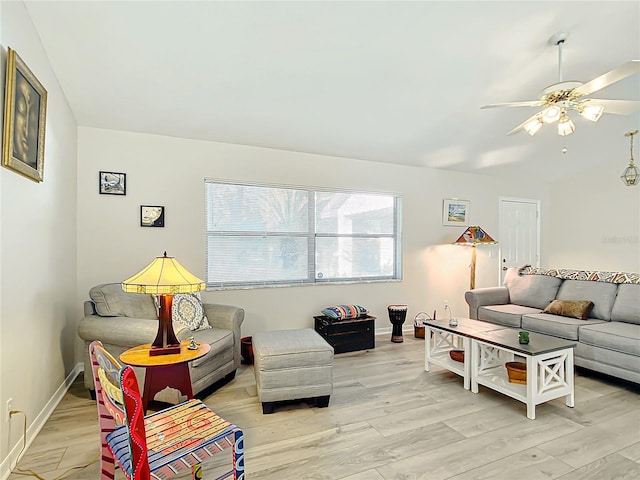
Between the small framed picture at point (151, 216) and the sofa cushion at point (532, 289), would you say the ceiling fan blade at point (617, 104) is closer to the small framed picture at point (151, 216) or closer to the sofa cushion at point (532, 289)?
the sofa cushion at point (532, 289)

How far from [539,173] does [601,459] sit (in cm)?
490

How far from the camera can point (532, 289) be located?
4.49 m

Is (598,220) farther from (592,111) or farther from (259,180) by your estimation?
(259,180)

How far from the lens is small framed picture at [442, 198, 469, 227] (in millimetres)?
5371

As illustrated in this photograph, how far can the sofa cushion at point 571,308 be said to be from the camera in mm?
3695

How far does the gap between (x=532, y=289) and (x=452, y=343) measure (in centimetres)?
169

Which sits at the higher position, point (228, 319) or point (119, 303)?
point (119, 303)

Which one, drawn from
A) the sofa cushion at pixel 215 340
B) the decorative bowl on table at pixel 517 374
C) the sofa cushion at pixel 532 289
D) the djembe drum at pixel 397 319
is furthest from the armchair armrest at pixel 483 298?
the sofa cushion at pixel 215 340

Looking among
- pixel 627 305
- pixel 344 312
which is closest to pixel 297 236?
pixel 344 312

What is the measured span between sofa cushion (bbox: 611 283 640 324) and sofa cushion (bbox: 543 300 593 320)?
211 mm

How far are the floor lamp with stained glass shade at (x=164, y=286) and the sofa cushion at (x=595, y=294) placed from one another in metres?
3.91

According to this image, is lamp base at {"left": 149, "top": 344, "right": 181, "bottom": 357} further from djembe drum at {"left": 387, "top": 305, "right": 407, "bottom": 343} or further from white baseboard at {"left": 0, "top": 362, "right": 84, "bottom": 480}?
djembe drum at {"left": 387, "top": 305, "right": 407, "bottom": 343}

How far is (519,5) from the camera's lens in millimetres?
2395

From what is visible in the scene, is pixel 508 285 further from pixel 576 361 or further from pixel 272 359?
pixel 272 359
